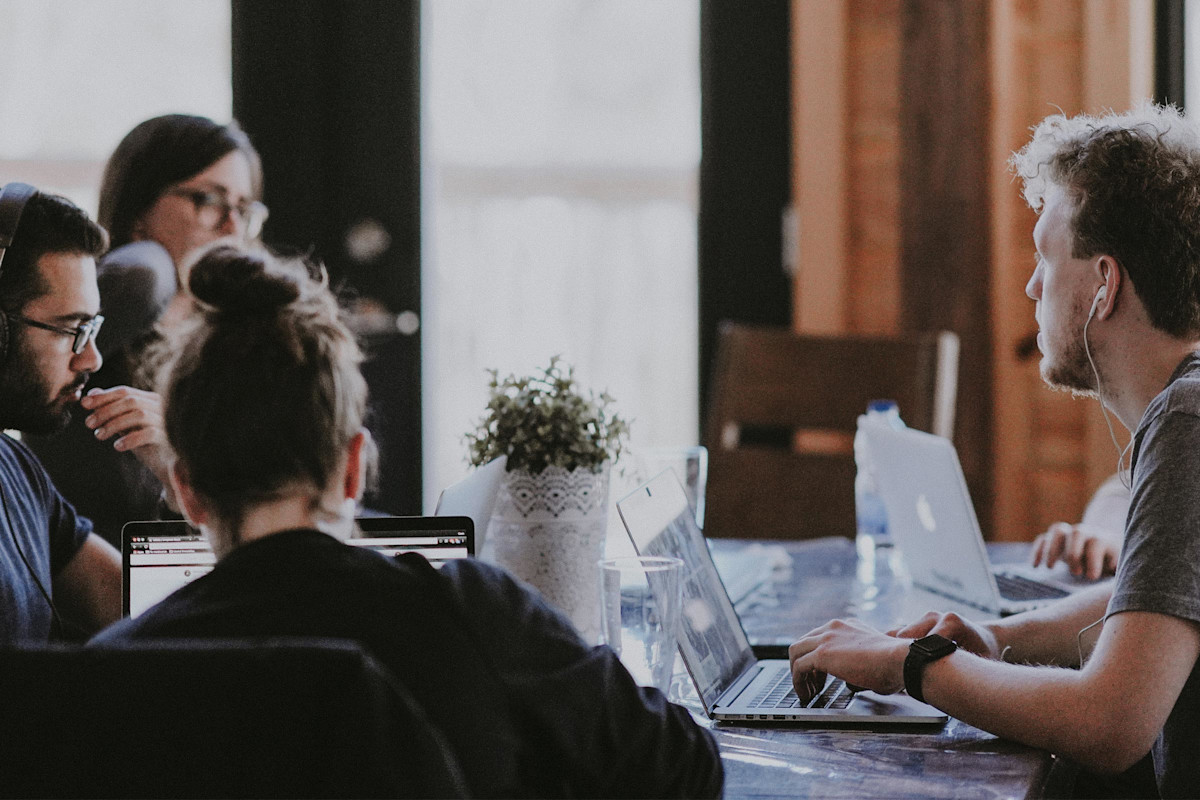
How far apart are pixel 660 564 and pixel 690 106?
2300 mm

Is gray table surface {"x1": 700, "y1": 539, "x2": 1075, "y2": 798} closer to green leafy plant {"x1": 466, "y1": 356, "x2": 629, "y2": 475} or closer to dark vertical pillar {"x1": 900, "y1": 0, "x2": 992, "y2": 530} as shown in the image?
green leafy plant {"x1": 466, "y1": 356, "x2": 629, "y2": 475}

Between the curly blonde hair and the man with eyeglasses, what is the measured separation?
1059 mm

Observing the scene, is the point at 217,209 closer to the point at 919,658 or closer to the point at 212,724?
the point at 919,658

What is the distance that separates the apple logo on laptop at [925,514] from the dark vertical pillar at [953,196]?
1.39m

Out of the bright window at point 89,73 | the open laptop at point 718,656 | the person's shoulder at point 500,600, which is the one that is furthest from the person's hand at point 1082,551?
the bright window at point 89,73

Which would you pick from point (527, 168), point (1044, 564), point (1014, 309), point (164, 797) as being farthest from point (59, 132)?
point (164, 797)

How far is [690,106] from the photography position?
327 cm

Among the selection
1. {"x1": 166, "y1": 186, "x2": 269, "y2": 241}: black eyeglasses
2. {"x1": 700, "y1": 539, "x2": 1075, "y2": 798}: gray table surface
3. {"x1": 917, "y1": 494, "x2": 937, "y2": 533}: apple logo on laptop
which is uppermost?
{"x1": 166, "y1": 186, "x2": 269, "y2": 241}: black eyeglasses

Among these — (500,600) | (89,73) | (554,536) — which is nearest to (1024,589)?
(554,536)

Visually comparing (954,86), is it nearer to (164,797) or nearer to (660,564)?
(660,564)

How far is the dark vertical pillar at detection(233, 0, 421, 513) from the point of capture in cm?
323

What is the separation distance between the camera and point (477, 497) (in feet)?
4.39

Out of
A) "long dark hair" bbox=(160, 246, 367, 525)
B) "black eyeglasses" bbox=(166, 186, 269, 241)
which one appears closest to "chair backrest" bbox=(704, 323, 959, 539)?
"black eyeglasses" bbox=(166, 186, 269, 241)

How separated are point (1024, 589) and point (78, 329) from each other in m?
1.27
